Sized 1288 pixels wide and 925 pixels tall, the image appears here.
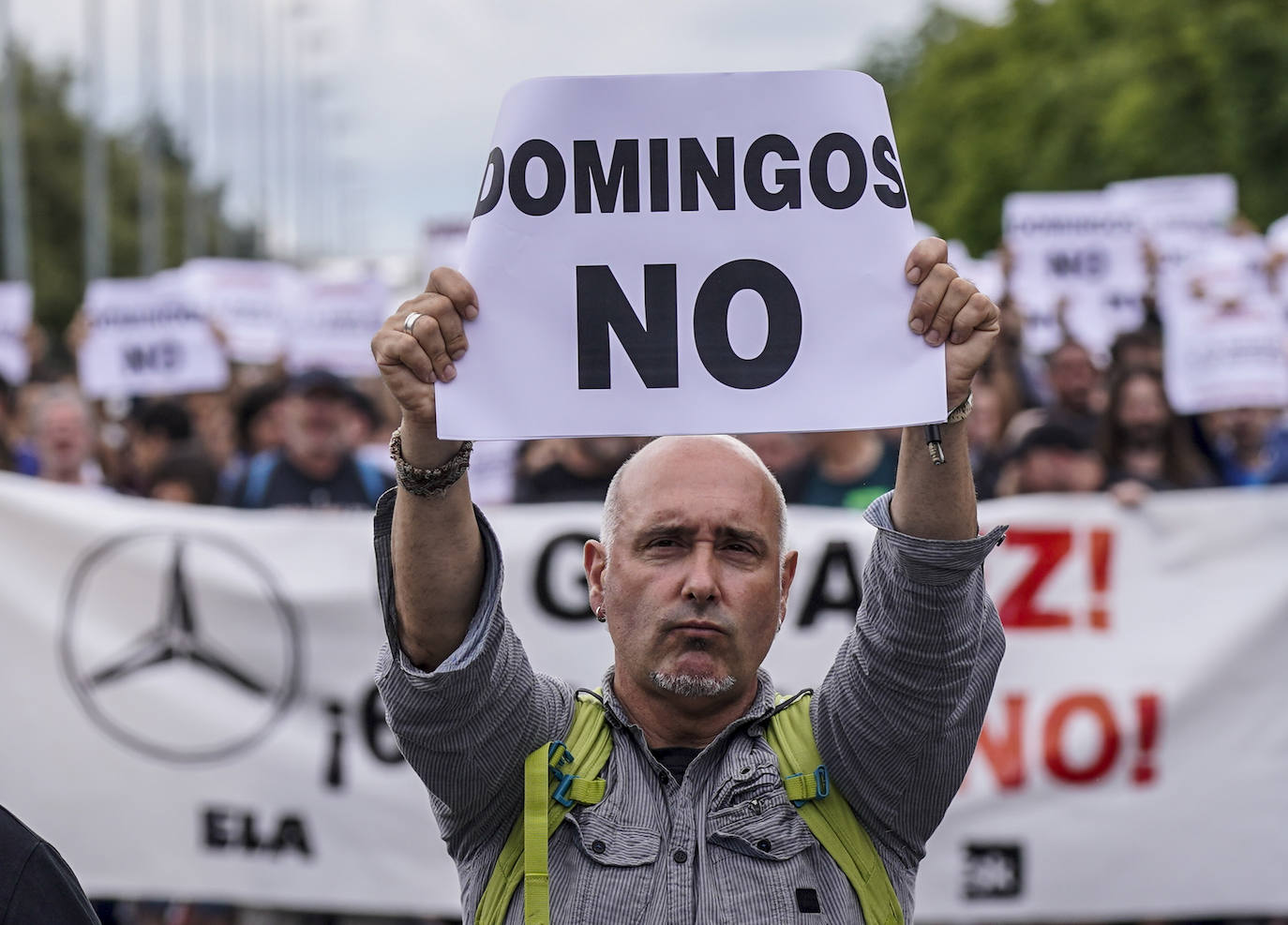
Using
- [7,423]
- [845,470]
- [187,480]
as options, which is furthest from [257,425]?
[845,470]

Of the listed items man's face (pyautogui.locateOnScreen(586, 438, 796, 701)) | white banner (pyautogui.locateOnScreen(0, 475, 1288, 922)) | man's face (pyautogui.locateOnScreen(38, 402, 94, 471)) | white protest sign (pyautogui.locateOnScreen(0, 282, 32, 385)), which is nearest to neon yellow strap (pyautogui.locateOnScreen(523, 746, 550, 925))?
man's face (pyautogui.locateOnScreen(586, 438, 796, 701))

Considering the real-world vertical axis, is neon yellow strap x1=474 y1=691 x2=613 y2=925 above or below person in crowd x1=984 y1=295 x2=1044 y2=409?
below

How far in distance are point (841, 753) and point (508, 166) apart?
1.05m

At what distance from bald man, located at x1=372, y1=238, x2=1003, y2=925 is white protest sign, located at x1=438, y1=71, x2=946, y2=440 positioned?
3.0 inches

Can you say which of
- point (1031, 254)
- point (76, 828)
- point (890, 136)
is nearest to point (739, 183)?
point (890, 136)

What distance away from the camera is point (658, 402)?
114 inches

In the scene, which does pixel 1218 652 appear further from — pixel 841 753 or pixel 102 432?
pixel 102 432

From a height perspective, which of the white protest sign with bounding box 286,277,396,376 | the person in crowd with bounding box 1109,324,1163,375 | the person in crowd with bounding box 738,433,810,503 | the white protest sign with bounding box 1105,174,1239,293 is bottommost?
the person in crowd with bounding box 738,433,810,503

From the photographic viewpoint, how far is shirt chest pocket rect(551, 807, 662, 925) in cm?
287

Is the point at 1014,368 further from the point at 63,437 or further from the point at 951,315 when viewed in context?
the point at 951,315

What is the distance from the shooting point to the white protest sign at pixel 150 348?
11.6m

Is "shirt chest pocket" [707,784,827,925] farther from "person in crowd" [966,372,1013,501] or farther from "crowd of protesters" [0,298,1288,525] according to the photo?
"person in crowd" [966,372,1013,501]

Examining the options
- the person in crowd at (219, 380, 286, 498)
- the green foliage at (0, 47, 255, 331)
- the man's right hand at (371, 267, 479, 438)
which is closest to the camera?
the man's right hand at (371, 267, 479, 438)

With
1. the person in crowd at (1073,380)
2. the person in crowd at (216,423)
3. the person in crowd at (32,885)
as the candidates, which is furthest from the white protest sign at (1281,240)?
the person in crowd at (32,885)
